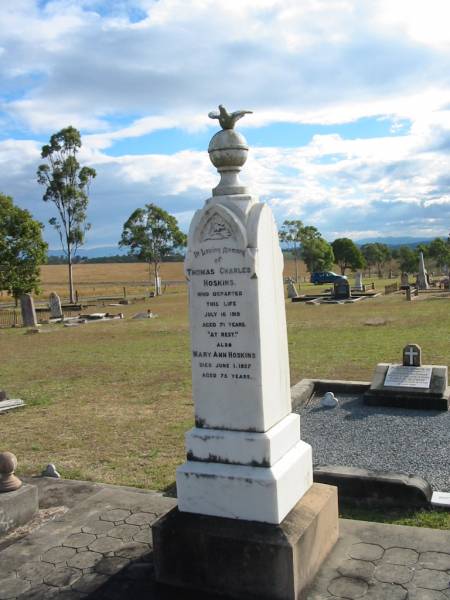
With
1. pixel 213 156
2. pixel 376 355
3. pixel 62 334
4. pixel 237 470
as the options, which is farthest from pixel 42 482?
pixel 62 334

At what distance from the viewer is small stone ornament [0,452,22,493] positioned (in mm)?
5645

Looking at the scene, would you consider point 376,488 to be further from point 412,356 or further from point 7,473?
point 412,356

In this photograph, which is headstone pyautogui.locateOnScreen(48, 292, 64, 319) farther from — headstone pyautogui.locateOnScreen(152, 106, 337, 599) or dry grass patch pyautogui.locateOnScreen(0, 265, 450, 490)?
headstone pyautogui.locateOnScreen(152, 106, 337, 599)

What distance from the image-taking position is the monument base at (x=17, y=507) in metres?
5.48

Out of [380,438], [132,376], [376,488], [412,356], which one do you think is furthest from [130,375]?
[376,488]

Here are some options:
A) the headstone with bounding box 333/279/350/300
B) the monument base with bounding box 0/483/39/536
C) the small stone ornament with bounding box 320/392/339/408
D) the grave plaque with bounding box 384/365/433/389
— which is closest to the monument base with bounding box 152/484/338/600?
the monument base with bounding box 0/483/39/536

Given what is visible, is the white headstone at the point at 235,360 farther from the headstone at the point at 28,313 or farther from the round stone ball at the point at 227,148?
the headstone at the point at 28,313

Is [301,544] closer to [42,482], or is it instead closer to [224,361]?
[224,361]

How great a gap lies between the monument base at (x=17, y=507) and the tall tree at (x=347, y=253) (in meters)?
79.9

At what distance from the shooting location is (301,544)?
408 centimetres

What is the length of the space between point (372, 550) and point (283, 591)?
1.01 meters

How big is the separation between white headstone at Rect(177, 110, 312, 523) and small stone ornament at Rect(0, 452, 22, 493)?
6.94 ft

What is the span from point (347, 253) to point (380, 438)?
77.5m

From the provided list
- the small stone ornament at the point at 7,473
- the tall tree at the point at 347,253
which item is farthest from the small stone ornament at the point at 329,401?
the tall tree at the point at 347,253
